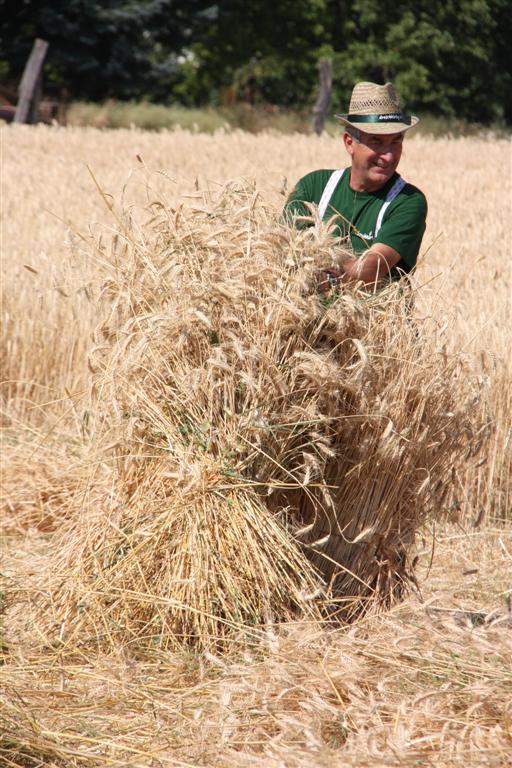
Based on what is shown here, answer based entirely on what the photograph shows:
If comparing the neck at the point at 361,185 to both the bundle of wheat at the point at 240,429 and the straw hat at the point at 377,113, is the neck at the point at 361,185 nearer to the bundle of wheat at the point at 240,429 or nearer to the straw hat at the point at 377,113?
the straw hat at the point at 377,113

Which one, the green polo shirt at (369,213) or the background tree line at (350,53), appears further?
the background tree line at (350,53)

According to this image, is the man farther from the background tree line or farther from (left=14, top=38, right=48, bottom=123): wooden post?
the background tree line

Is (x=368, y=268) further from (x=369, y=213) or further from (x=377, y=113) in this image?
(x=377, y=113)

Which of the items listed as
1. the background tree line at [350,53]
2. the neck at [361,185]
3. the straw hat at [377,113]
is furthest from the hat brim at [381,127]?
the background tree line at [350,53]

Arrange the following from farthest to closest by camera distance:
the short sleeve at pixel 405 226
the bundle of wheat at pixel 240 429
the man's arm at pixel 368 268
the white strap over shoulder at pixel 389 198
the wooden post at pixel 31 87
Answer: the wooden post at pixel 31 87
the white strap over shoulder at pixel 389 198
the short sleeve at pixel 405 226
the man's arm at pixel 368 268
the bundle of wheat at pixel 240 429

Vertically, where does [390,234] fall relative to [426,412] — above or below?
above

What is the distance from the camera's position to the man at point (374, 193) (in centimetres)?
350

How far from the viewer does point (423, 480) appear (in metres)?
3.46

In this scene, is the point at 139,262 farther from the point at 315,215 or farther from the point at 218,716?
the point at 218,716

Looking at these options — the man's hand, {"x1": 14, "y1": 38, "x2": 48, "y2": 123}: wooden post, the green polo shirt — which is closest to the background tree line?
{"x1": 14, "y1": 38, "x2": 48, "y2": 123}: wooden post

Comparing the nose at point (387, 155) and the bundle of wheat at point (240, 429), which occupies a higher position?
the nose at point (387, 155)

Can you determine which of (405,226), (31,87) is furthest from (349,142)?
(31,87)

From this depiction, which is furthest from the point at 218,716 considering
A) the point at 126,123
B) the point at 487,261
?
the point at 126,123

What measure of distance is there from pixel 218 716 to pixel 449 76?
3528 cm
